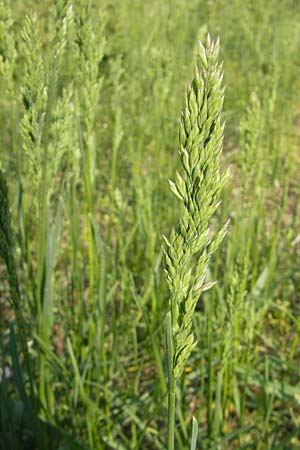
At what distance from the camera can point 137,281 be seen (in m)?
2.42

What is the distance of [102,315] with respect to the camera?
1.57m

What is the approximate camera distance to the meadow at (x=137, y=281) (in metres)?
0.74

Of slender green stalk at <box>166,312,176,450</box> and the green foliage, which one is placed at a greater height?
the green foliage

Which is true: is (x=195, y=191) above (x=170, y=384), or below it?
above

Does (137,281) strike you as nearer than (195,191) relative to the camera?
No

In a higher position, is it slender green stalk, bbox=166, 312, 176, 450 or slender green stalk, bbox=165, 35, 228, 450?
slender green stalk, bbox=165, 35, 228, 450

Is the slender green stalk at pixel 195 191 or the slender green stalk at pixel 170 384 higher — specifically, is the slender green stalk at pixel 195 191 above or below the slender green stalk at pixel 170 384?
above

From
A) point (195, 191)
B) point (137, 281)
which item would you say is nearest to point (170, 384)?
point (195, 191)

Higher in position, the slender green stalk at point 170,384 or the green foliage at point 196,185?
the green foliage at point 196,185

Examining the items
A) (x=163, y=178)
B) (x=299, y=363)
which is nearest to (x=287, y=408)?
(x=299, y=363)

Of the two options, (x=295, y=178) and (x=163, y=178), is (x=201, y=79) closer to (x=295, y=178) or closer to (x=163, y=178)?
(x=163, y=178)

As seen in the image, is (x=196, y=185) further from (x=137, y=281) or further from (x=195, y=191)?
(x=137, y=281)

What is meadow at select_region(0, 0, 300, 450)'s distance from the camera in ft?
2.43

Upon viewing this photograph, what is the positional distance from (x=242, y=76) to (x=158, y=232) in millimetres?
2217
